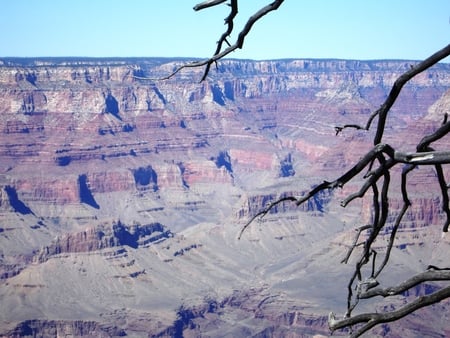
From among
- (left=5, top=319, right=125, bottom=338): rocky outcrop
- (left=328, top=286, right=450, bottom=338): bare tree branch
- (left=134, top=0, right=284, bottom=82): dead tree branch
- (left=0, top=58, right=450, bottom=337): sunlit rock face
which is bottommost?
(left=5, top=319, right=125, bottom=338): rocky outcrop

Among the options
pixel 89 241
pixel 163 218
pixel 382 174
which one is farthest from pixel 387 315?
pixel 163 218

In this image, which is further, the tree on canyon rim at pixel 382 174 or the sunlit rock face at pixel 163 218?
the sunlit rock face at pixel 163 218

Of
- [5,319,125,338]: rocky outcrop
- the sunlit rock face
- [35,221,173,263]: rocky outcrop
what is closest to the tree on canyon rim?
the sunlit rock face

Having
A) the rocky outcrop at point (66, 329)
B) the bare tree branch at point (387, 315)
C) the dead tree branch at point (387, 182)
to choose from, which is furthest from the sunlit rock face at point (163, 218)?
the bare tree branch at point (387, 315)

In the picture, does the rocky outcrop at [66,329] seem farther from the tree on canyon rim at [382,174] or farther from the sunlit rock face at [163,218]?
the tree on canyon rim at [382,174]

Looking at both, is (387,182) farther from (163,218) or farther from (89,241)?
(163,218)

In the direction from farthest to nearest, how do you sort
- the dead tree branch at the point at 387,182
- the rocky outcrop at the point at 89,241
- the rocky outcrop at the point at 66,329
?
1. the rocky outcrop at the point at 89,241
2. the rocky outcrop at the point at 66,329
3. the dead tree branch at the point at 387,182

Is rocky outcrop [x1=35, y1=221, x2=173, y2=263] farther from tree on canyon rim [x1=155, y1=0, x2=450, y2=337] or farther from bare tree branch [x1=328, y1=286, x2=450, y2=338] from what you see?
bare tree branch [x1=328, y1=286, x2=450, y2=338]

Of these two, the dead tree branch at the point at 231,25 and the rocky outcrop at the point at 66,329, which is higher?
the dead tree branch at the point at 231,25

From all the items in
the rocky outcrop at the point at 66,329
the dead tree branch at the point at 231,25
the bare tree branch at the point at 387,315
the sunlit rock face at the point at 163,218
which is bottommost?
the rocky outcrop at the point at 66,329
